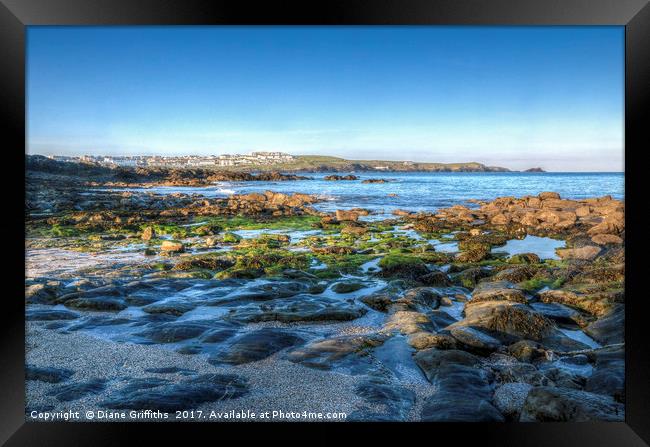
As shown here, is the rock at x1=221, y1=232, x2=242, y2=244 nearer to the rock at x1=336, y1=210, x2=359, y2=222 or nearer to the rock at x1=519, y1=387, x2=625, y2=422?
the rock at x1=336, y1=210, x2=359, y2=222

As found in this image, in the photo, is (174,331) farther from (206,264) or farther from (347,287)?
(206,264)

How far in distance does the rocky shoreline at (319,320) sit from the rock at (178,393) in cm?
2

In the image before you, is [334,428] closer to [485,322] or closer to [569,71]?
[485,322]

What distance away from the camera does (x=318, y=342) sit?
17.1 feet

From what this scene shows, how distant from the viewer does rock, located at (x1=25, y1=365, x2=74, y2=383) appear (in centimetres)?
446

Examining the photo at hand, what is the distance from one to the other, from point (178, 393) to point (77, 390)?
1040 millimetres

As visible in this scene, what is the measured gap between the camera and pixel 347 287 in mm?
7812

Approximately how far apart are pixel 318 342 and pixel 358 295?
234 centimetres

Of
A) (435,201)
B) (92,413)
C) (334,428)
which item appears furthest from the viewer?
(435,201)

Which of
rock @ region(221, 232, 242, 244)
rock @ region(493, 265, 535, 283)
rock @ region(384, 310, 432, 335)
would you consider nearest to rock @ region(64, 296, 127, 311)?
rock @ region(384, 310, 432, 335)

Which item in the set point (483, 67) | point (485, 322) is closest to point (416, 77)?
point (483, 67)

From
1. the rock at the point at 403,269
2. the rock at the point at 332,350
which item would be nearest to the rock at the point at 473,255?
the rock at the point at 403,269

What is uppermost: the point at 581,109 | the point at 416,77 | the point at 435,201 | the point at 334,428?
the point at 416,77

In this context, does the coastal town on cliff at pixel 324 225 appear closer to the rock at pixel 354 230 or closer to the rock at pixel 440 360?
the rock at pixel 440 360
